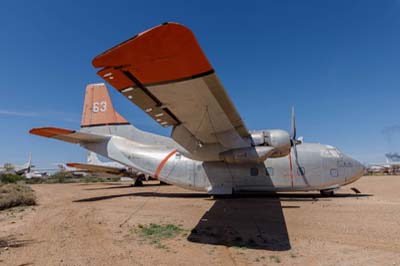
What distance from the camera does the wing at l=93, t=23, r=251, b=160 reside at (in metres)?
→ 3.88

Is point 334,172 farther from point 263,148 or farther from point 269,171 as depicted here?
point 263,148

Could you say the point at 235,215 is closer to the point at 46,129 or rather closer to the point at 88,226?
the point at 88,226

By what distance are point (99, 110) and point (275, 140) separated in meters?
10.9

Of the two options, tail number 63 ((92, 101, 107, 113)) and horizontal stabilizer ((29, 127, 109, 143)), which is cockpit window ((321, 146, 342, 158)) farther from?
tail number 63 ((92, 101, 107, 113))

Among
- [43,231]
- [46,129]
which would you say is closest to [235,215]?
[43,231]

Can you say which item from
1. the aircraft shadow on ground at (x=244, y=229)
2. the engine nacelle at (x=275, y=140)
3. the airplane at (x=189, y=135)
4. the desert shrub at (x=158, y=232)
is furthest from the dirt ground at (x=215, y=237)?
the airplane at (x=189, y=135)

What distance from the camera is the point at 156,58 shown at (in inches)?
168

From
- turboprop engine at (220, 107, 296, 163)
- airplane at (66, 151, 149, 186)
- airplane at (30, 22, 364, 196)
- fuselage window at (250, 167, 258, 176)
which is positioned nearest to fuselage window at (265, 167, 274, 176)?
airplane at (30, 22, 364, 196)

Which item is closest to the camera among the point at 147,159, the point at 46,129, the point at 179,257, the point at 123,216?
the point at 179,257

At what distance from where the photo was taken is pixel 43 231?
6.23m

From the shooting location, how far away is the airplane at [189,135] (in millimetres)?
4230

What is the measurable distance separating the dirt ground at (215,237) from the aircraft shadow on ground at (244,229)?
20 millimetres

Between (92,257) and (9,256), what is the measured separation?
147 centimetres

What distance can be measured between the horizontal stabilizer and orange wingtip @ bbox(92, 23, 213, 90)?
6843 mm
